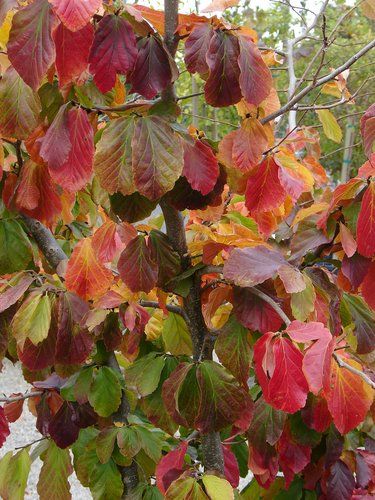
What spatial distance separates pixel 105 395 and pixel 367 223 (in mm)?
708

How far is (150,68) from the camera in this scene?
859mm

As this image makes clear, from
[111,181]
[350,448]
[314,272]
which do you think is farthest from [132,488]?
[111,181]

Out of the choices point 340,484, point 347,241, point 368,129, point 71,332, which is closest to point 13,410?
point 71,332

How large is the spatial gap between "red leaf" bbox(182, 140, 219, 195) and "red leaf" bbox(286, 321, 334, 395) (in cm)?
26

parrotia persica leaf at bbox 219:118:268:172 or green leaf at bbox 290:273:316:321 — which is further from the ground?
parrotia persica leaf at bbox 219:118:268:172

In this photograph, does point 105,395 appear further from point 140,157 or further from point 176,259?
point 140,157

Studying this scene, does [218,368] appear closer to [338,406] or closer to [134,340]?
[338,406]

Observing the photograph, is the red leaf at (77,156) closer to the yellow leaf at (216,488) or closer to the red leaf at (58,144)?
the red leaf at (58,144)

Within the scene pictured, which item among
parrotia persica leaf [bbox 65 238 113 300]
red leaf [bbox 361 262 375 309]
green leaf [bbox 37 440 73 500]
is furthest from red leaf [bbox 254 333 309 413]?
green leaf [bbox 37 440 73 500]

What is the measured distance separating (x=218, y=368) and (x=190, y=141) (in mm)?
369

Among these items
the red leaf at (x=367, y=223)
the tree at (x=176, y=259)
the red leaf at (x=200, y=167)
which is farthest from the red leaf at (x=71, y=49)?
the red leaf at (x=367, y=223)

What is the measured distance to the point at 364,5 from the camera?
1.03m

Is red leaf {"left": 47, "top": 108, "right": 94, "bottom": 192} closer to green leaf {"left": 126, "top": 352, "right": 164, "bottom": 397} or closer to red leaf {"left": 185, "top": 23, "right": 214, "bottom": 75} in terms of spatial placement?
red leaf {"left": 185, "top": 23, "right": 214, "bottom": 75}

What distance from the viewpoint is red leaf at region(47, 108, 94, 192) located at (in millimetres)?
867
